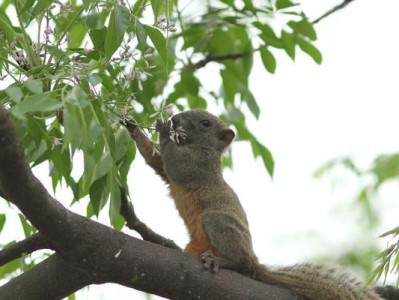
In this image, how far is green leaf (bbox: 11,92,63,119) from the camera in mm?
3529

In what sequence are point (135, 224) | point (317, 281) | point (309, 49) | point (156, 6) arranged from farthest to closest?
1. point (309, 49)
2. point (317, 281)
3. point (135, 224)
4. point (156, 6)

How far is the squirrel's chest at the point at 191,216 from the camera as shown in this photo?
20.7ft

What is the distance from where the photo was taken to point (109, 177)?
4137mm

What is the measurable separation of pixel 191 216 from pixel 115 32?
2778 mm

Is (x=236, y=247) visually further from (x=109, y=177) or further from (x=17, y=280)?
(x=109, y=177)

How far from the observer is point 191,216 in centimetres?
666

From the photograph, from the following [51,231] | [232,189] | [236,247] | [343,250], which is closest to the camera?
[51,231]

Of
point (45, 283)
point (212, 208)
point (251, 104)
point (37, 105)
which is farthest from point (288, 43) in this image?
point (37, 105)

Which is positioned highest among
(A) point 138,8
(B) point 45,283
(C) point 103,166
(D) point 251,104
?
(D) point 251,104

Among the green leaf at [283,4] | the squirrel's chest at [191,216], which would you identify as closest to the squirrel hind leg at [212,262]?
the squirrel's chest at [191,216]

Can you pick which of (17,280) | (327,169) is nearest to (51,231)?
(17,280)

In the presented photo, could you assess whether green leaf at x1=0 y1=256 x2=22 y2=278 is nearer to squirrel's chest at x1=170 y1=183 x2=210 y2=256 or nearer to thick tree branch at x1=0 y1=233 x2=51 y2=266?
thick tree branch at x1=0 y1=233 x2=51 y2=266

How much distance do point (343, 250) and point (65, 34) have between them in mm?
8230

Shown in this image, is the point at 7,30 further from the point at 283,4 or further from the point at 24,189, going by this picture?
the point at 283,4
